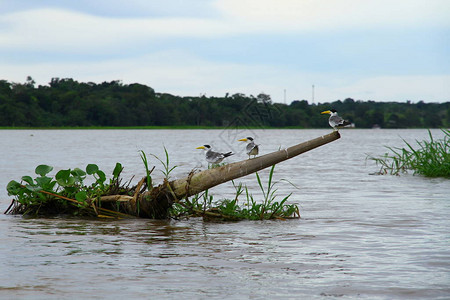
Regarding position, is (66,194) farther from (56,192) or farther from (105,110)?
(105,110)

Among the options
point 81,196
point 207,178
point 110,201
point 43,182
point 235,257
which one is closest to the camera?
point 235,257

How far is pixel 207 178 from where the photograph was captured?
8500mm

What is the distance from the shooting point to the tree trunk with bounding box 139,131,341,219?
7.86 metres

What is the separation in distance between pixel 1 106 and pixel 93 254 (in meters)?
123

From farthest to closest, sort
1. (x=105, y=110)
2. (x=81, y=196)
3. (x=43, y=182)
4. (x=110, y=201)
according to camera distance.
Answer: (x=105, y=110), (x=110, y=201), (x=43, y=182), (x=81, y=196)

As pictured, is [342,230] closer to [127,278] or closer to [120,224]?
[120,224]

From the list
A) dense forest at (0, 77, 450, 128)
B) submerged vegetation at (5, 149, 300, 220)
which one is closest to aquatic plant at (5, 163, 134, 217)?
submerged vegetation at (5, 149, 300, 220)

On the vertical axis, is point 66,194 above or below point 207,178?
below

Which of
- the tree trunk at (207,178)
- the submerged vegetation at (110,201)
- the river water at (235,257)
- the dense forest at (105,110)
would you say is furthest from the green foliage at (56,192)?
the dense forest at (105,110)

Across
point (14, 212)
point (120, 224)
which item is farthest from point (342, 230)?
point (14, 212)

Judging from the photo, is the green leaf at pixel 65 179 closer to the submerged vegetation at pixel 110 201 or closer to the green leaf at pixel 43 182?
the submerged vegetation at pixel 110 201

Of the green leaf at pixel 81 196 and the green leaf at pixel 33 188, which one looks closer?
the green leaf at pixel 81 196

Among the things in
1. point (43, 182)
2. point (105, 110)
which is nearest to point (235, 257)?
point (43, 182)

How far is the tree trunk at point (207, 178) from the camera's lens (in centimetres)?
786
